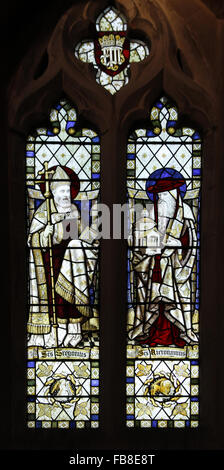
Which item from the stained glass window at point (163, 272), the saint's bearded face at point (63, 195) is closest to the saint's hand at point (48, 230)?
the saint's bearded face at point (63, 195)

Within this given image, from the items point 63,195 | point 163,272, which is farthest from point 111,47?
point 163,272

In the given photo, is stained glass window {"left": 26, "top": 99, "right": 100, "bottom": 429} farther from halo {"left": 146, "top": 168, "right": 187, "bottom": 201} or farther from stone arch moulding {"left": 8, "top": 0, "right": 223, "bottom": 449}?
halo {"left": 146, "top": 168, "right": 187, "bottom": 201}

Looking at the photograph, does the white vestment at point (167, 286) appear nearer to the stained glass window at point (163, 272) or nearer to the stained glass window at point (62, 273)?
the stained glass window at point (163, 272)

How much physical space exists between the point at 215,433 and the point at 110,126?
2161 millimetres

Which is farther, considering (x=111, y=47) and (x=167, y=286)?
(x=111, y=47)

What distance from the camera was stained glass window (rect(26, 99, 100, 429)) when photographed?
5.42 metres

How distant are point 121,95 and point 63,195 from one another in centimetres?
79

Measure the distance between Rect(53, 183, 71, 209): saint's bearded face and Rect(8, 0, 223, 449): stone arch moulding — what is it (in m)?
0.26

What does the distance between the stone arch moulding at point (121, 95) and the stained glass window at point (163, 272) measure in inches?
4.2

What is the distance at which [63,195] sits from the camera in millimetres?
5516

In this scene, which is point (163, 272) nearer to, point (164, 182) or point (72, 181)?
point (164, 182)

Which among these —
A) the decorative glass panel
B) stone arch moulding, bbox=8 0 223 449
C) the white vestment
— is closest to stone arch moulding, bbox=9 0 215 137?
→ stone arch moulding, bbox=8 0 223 449

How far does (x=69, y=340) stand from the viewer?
5.45 meters

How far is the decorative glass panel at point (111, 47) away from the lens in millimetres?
5559
